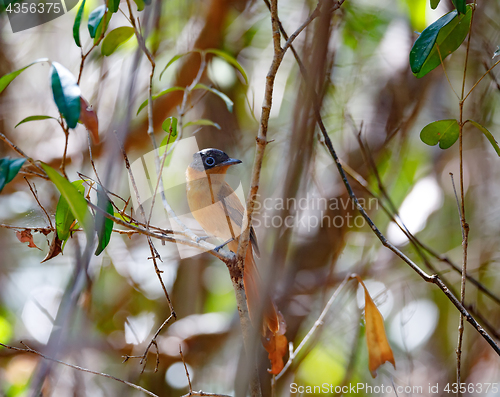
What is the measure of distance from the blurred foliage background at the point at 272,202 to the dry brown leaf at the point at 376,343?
5.85 feet

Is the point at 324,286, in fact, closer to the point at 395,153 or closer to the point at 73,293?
the point at 395,153

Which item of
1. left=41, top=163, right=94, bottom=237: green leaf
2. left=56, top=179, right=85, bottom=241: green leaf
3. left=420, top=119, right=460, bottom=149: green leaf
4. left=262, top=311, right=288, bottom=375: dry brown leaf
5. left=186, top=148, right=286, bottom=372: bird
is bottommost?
left=262, top=311, right=288, bottom=375: dry brown leaf

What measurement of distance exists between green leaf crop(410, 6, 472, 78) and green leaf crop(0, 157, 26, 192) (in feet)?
4.47

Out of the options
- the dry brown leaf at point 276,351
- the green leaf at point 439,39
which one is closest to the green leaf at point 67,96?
the green leaf at point 439,39

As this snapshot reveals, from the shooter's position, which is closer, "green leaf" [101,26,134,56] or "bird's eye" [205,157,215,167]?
"green leaf" [101,26,134,56]

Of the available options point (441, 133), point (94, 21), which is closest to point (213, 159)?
point (94, 21)

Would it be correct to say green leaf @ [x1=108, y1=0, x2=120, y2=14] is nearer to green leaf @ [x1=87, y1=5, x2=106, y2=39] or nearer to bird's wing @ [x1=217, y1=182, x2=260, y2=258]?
green leaf @ [x1=87, y1=5, x2=106, y2=39]

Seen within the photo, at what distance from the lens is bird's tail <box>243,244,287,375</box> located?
158 centimetres

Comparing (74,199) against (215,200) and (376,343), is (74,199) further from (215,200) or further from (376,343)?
(215,200)

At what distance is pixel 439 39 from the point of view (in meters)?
1.66

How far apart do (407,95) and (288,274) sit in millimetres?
2225

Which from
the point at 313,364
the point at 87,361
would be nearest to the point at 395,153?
the point at 313,364

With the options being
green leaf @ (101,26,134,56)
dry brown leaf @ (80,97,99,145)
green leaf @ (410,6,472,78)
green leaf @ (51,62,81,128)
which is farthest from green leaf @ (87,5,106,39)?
green leaf @ (410,6,472,78)

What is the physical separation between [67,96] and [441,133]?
1.49 meters
